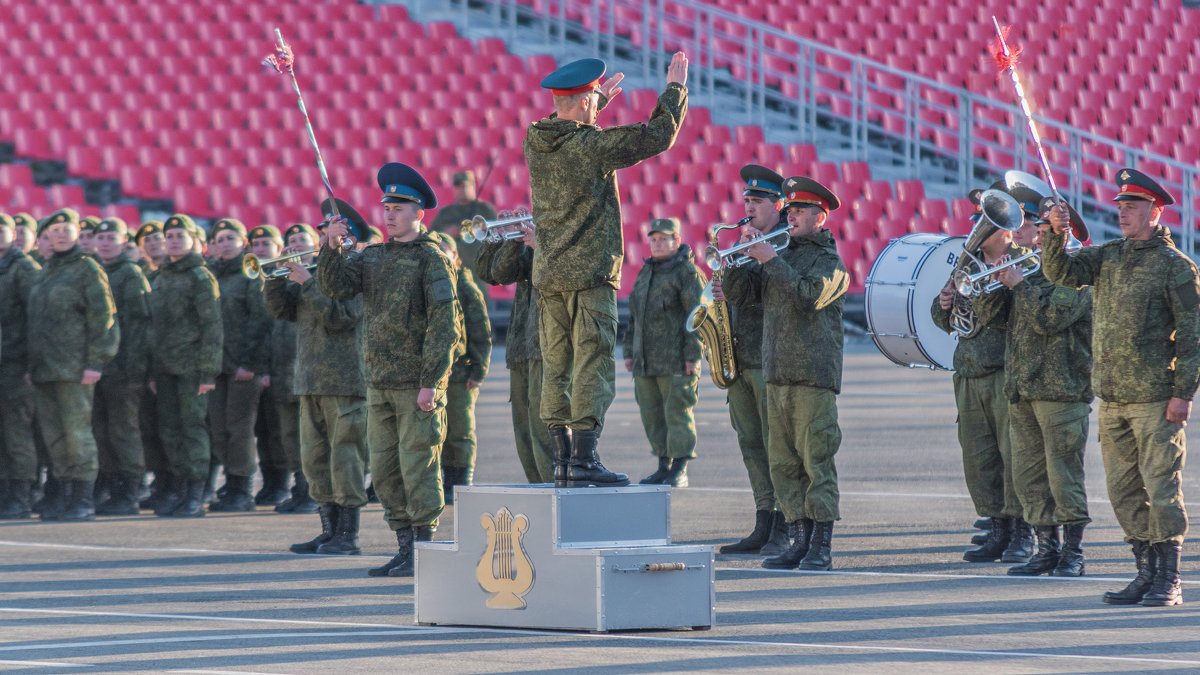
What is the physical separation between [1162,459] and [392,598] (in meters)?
3.66

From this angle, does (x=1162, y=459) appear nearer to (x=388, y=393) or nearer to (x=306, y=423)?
(x=388, y=393)

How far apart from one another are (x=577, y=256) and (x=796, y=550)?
2.78 metres

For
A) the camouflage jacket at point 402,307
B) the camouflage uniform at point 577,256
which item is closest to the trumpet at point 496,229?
the camouflage jacket at point 402,307

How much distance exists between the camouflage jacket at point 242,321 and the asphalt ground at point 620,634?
108cm

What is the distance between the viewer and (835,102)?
24.9 metres

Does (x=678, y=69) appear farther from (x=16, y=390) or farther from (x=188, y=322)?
(x=16, y=390)

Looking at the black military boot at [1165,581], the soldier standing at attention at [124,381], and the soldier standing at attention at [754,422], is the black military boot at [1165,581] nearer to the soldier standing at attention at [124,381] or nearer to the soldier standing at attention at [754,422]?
the soldier standing at attention at [754,422]

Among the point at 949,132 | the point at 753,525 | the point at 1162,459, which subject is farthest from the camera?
the point at 949,132

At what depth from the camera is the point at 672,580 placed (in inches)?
289

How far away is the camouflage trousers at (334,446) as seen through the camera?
10008 mm

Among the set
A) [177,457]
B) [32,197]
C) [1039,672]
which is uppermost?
[32,197]

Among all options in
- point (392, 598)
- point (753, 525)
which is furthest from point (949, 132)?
point (392, 598)

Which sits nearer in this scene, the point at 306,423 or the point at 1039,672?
the point at 1039,672

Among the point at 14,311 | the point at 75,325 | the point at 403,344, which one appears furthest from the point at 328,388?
the point at 14,311
